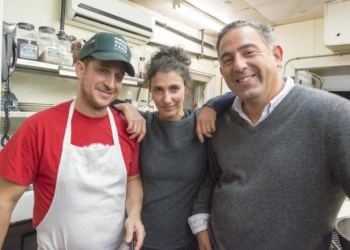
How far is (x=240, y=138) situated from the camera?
99 cm

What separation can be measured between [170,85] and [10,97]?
3.91 feet

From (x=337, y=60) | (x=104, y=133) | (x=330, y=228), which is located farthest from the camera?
(x=337, y=60)

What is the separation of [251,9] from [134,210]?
9.64ft

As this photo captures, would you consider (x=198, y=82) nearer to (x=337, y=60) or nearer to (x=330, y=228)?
(x=337, y=60)

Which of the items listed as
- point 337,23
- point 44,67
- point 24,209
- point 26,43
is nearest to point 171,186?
point 24,209

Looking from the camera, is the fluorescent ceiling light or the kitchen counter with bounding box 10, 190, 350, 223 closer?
the kitchen counter with bounding box 10, 190, 350, 223

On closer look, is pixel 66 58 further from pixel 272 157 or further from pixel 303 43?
pixel 303 43

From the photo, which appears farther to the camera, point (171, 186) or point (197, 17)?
point (197, 17)

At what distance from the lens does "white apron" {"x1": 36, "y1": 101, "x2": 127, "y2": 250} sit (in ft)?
3.23

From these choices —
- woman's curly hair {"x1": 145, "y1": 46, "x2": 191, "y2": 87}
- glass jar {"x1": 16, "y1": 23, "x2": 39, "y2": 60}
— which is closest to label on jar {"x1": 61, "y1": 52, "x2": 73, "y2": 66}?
glass jar {"x1": 16, "y1": 23, "x2": 39, "y2": 60}

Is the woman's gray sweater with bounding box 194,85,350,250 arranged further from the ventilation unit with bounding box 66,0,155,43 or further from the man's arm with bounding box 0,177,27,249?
the ventilation unit with bounding box 66,0,155,43

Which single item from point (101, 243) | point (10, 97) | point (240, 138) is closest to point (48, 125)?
point (101, 243)

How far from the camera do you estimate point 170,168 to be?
1196mm

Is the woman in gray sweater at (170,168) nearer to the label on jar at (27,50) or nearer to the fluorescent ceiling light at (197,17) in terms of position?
the label on jar at (27,50)
